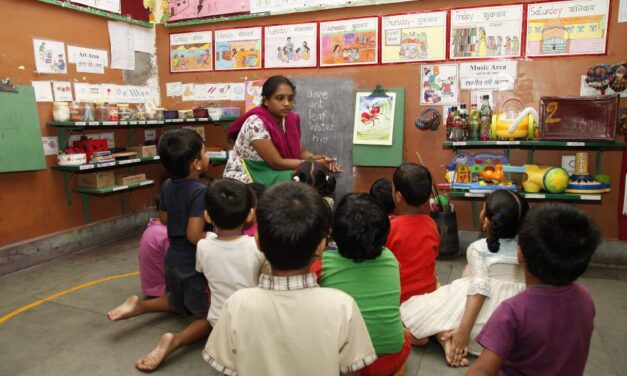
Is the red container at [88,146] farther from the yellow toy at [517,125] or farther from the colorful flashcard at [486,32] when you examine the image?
the yellow toy at [517,125]

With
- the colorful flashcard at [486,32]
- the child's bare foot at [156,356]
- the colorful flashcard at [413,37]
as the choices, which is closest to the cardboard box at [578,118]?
the colorful flashcard at [486,32]

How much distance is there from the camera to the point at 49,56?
11.7 feet

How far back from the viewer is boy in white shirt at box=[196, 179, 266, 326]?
1846 mm

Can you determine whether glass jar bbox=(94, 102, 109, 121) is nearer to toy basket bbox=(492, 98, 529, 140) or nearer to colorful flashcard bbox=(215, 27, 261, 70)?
colorful flashcard bbox=(215, 27, 261, 70)

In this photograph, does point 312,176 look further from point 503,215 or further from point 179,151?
point 503,215

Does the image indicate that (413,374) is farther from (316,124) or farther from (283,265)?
(316,124)

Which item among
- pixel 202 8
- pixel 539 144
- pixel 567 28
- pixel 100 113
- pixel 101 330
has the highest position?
pixel 202 8

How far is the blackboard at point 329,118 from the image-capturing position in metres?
3.88

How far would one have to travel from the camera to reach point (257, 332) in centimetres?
108

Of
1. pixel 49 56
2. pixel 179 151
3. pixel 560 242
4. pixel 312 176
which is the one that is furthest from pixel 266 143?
pixel 560 242

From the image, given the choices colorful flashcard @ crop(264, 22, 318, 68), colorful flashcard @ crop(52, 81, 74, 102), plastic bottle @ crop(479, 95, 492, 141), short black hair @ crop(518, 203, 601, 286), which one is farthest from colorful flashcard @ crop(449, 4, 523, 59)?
colorful flashcard @ crop(52, 81, 74, 102)

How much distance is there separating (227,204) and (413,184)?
35.2 inches

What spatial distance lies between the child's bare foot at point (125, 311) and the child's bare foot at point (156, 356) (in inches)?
11.0

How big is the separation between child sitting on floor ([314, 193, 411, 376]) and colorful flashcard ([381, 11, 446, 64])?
2.38 meters
